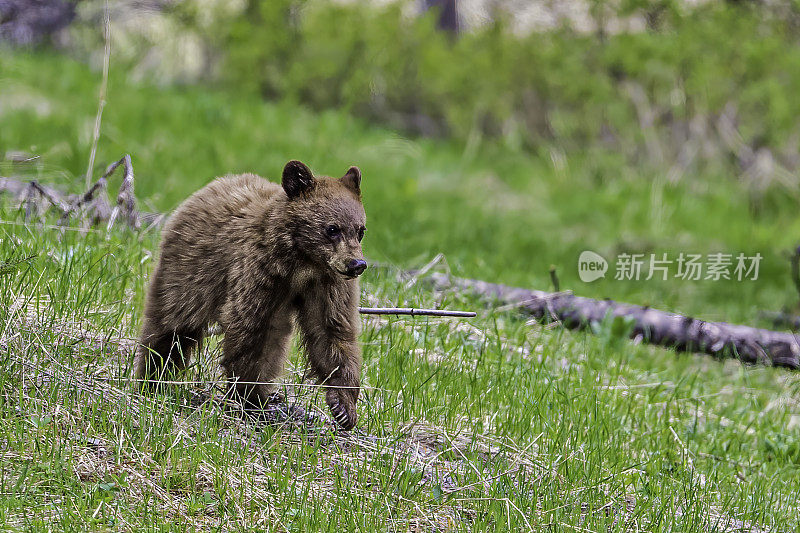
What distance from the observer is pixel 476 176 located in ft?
40.0

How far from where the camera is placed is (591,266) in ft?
31.4

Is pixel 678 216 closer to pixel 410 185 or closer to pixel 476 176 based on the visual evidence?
pixel 476 176

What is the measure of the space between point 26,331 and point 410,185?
725 centimetres

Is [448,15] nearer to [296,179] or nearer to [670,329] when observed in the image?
[670,329]

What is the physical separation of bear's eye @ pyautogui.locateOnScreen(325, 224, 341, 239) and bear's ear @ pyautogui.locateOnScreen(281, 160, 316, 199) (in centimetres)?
21

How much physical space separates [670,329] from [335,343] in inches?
150

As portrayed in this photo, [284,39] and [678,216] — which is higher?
[284,39]

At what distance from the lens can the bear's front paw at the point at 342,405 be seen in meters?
3.53

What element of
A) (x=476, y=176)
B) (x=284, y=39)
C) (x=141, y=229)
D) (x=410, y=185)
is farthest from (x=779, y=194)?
(x=141, y=229)

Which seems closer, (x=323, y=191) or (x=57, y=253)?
(x=323, y=191)

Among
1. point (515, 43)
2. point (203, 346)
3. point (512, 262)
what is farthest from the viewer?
point (515, 43)

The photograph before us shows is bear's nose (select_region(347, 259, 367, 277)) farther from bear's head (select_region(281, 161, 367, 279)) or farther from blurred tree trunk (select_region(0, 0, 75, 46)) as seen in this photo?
blurred tree trunk (select_region(0, 0, 75, 46))

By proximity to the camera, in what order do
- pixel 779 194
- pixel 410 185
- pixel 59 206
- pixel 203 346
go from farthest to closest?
1. pixel 779 194
2. pixel 410 185
3. pixel 59 206
4. pixel 203 346

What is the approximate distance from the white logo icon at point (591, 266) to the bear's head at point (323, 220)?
5850 mm
